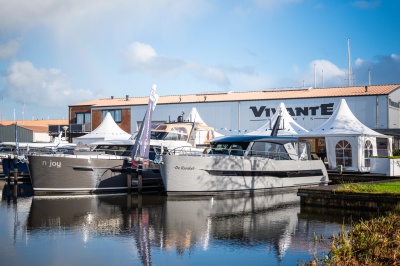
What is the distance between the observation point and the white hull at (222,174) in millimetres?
20828

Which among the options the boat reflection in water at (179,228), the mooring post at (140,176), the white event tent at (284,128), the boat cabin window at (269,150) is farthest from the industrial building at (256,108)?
the boat reflection in water at (179,228)

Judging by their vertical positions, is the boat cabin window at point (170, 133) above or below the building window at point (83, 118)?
below

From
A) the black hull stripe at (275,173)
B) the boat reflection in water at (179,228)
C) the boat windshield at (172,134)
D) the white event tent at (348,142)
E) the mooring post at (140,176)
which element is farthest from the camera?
the white event tent at (348,142)

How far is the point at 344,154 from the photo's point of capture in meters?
30.2

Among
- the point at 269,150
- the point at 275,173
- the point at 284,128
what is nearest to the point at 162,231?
the point at 275,173

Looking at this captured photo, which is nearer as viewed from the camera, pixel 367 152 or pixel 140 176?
pixel 140 176

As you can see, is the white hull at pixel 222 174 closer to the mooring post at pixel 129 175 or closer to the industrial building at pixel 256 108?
the mooring post at pixel 129 175

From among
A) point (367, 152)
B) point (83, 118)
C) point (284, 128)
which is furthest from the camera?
point (83, 118)

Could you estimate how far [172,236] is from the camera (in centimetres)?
1286

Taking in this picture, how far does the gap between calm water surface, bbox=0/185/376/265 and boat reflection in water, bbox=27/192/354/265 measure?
0.07 ft

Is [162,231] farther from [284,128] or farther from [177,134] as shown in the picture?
[284,128]

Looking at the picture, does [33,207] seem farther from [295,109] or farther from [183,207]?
[295,109]

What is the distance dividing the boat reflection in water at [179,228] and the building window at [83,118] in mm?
36734

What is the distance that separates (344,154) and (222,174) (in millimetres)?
11499
